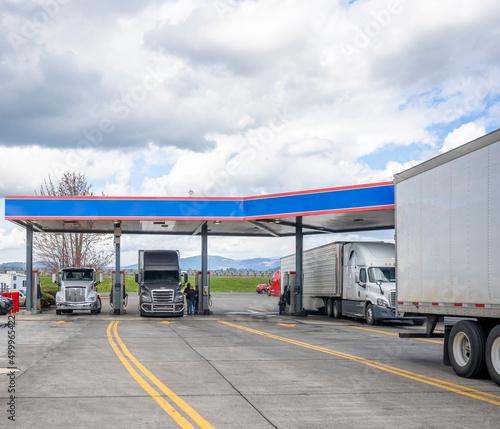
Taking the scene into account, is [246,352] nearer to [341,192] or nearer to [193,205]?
[341,192]

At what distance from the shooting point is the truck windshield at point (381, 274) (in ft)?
82.9

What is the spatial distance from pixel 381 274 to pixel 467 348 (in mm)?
14041

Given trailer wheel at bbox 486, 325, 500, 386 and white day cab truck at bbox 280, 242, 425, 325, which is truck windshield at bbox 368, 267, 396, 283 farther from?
trailer wheel at bbox 486, 325, 500, 386

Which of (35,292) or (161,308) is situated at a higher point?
(35,292)

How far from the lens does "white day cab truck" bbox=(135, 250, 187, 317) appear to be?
29.7 m

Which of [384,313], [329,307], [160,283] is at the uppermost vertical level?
[160,283]

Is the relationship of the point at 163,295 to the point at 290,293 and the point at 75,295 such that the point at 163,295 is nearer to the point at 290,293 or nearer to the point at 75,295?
the point at 75,295

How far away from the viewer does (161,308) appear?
97.6 feet

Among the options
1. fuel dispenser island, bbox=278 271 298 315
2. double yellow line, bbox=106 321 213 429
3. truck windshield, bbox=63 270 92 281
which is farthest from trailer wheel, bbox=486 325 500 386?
truck windshield, bbox=63 270 92 281

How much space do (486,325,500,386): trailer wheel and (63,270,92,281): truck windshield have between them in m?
24.8

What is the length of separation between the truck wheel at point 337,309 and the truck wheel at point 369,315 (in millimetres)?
3517

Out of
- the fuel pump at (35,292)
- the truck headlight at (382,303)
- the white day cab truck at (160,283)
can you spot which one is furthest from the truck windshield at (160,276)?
the truck headlight at (382,303)

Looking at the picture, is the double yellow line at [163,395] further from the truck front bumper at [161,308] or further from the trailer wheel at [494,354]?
the truck front bumper at [161,308]

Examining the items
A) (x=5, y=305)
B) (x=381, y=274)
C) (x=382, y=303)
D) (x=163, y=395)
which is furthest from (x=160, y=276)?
(x=163, y=395)
